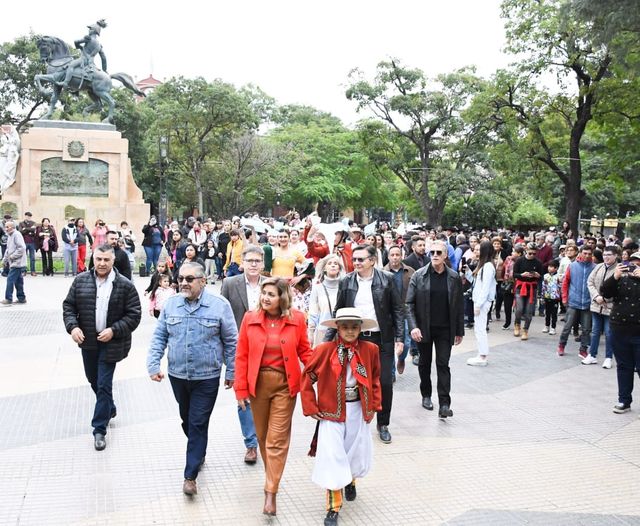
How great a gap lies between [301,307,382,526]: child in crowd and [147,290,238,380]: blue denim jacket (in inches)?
32.0

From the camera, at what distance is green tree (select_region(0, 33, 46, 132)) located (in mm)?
45000

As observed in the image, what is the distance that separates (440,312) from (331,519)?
10.5ft

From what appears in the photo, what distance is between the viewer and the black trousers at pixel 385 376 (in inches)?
258

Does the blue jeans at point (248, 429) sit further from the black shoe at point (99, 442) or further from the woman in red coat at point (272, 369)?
the black shoe at point (99, 442)

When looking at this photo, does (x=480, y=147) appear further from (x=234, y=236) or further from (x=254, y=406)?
(x=254, y=406)

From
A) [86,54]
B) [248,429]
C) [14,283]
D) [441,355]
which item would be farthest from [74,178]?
[248,429]

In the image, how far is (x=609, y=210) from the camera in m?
55.5

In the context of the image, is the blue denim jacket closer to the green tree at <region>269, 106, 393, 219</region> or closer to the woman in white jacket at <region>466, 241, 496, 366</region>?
the woman in white jacket at <region>466, 241, 496, 366</region>

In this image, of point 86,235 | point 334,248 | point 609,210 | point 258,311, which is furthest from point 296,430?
point 609,210

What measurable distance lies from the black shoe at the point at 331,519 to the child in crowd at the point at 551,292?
931 cm

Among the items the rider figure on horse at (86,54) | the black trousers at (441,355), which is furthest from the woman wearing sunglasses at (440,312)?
A: the rider figure on horse at (86,54)

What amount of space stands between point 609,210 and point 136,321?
55.0m

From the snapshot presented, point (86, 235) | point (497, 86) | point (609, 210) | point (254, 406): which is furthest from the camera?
point (609, 210)

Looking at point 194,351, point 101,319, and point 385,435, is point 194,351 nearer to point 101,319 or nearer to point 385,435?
point 101,319
